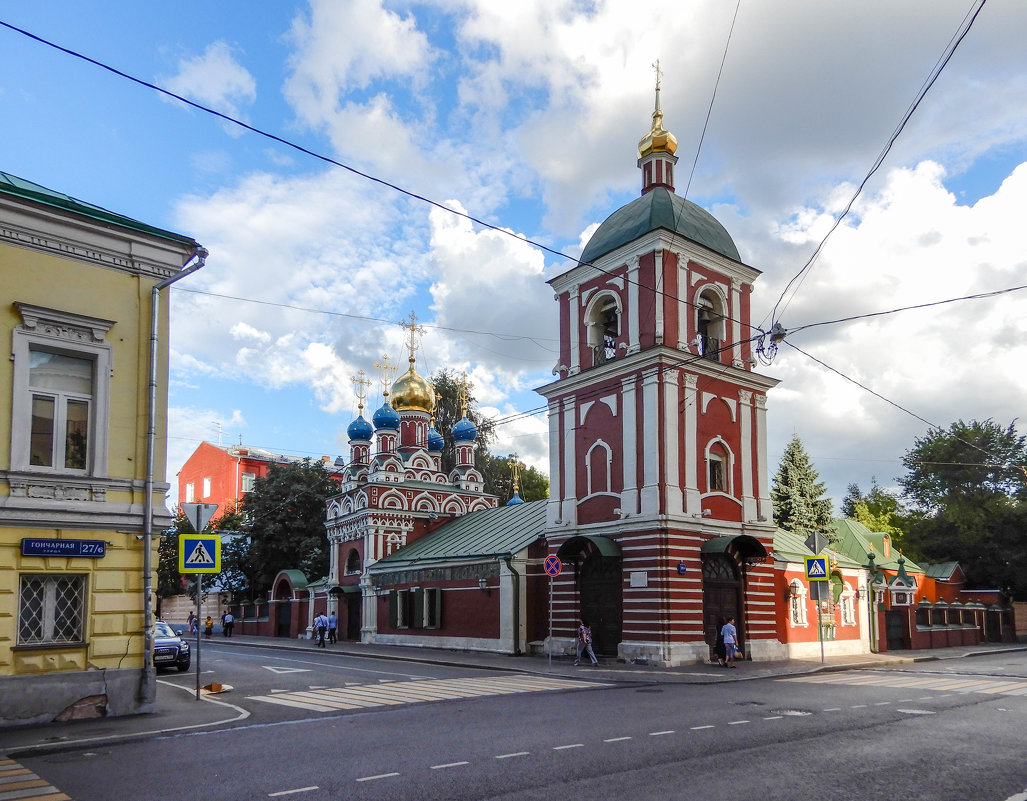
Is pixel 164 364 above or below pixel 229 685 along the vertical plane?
above

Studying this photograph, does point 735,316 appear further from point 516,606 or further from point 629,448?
point 516,606

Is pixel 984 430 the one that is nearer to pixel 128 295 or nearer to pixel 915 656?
pixel 915 656

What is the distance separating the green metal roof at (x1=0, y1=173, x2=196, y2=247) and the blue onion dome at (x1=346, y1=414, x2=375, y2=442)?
3206cm

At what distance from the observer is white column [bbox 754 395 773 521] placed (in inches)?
1047

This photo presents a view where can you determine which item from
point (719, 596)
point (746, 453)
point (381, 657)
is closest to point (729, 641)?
point (719, 596)

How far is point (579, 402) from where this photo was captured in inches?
1056

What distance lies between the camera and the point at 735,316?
88.6ft

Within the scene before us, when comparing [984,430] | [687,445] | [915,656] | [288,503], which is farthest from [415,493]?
[984,430]

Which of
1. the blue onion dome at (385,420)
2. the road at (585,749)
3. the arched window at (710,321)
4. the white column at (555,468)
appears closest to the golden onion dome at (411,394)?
the blue onion dome at (385,420)

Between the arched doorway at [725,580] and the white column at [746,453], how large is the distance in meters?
1.52

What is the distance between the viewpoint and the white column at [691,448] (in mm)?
24203

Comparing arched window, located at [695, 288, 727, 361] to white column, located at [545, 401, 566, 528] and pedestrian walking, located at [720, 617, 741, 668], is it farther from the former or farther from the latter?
pedestrian walking, located at [720, 617, 741, 668]

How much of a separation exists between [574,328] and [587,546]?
280 inches

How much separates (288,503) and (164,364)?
121 ft
